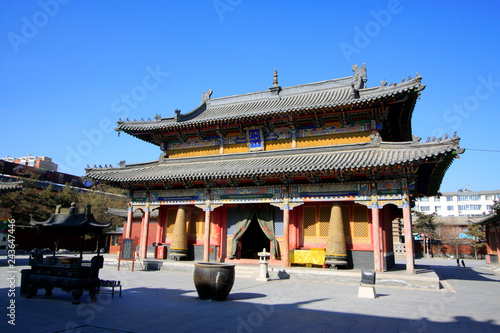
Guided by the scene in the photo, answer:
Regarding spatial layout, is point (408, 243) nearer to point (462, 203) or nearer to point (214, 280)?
point (214, 280)

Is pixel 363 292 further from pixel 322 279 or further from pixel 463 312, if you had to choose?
pixel 322 279

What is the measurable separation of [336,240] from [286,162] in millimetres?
4258

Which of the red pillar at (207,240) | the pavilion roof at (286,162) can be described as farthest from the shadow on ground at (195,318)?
the red pillar at (207,240)

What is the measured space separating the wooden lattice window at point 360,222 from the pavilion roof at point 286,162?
2625mm

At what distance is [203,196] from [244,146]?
356 centimetres

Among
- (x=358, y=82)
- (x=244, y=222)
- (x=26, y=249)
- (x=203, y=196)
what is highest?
(x=358, y=82)

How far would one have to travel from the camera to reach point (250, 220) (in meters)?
18.0

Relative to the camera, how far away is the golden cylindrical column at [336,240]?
14.8 m

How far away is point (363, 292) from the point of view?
10.1 m

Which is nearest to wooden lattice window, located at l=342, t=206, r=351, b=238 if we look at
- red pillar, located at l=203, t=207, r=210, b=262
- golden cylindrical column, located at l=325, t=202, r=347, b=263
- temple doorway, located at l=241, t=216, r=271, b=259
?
golden cylindrical column, located at l=325, t=202, r=347, b=263

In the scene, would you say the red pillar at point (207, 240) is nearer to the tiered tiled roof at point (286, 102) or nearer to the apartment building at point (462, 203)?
the tiered tiled roof at point (286, 102)

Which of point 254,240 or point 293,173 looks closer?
point 293,173

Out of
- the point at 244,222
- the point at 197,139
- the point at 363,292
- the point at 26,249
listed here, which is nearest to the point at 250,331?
the point at 363,292

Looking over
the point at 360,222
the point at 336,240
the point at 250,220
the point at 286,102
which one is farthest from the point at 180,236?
the point at 286,102
